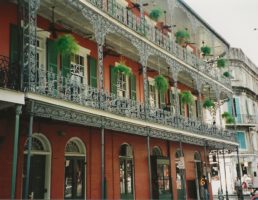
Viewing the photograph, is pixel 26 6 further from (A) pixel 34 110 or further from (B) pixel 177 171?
(B) pixel 177 171

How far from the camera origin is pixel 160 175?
53.7 ft

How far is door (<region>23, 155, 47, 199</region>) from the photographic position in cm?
1059

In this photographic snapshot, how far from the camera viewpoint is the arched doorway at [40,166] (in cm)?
1069

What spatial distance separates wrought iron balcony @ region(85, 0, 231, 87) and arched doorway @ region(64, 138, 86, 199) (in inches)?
188

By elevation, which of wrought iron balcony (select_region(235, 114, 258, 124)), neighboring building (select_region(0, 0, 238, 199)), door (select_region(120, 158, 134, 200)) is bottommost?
door (select_region(120, 158, 134, 200))

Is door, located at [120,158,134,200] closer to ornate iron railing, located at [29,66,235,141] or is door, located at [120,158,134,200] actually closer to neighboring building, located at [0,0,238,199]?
neighboring building, located at [0,0,238,199]

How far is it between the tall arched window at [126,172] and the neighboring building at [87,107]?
42 mm

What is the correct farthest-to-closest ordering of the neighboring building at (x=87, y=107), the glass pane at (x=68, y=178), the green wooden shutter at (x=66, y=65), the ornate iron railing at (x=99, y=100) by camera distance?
the green wooden shutter at (x=66, y=65) < the glass pane at (x=68, y=178) < the ornate iron railing at (x=99, y=100) < the neighboring building at (x=87, y=107)

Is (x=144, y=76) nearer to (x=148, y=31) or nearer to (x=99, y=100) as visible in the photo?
(x=148, y=31)

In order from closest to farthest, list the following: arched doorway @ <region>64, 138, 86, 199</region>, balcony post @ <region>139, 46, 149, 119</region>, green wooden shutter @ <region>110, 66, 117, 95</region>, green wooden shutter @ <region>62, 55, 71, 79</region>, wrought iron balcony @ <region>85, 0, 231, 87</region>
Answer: arched doorway @ <region>64, 138, 86, 199</region>, green wooden shutter @ <region>62, 55, 71, 79</region>, wrought iron balcony @ <region>85, 0, 231, 87</region>, balcony post @ <region>139, 46, 149, 119</region>, green wooden shutter @ <region>110, 66, 117, 95</region>

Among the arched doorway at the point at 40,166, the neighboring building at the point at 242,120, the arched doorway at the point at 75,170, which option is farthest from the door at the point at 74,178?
the neighboring building at the point at 242,120

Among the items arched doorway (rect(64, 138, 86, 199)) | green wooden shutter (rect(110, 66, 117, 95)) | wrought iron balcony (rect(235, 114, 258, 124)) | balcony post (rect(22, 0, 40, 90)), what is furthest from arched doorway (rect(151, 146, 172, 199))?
wrought iron balcony (rect(235, 114, 258, 124))

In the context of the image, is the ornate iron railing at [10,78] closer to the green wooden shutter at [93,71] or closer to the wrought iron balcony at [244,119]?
the green wooden shutter at [93,71]

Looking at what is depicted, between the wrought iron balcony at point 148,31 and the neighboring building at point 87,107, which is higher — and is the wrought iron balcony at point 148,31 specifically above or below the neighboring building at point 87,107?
above
